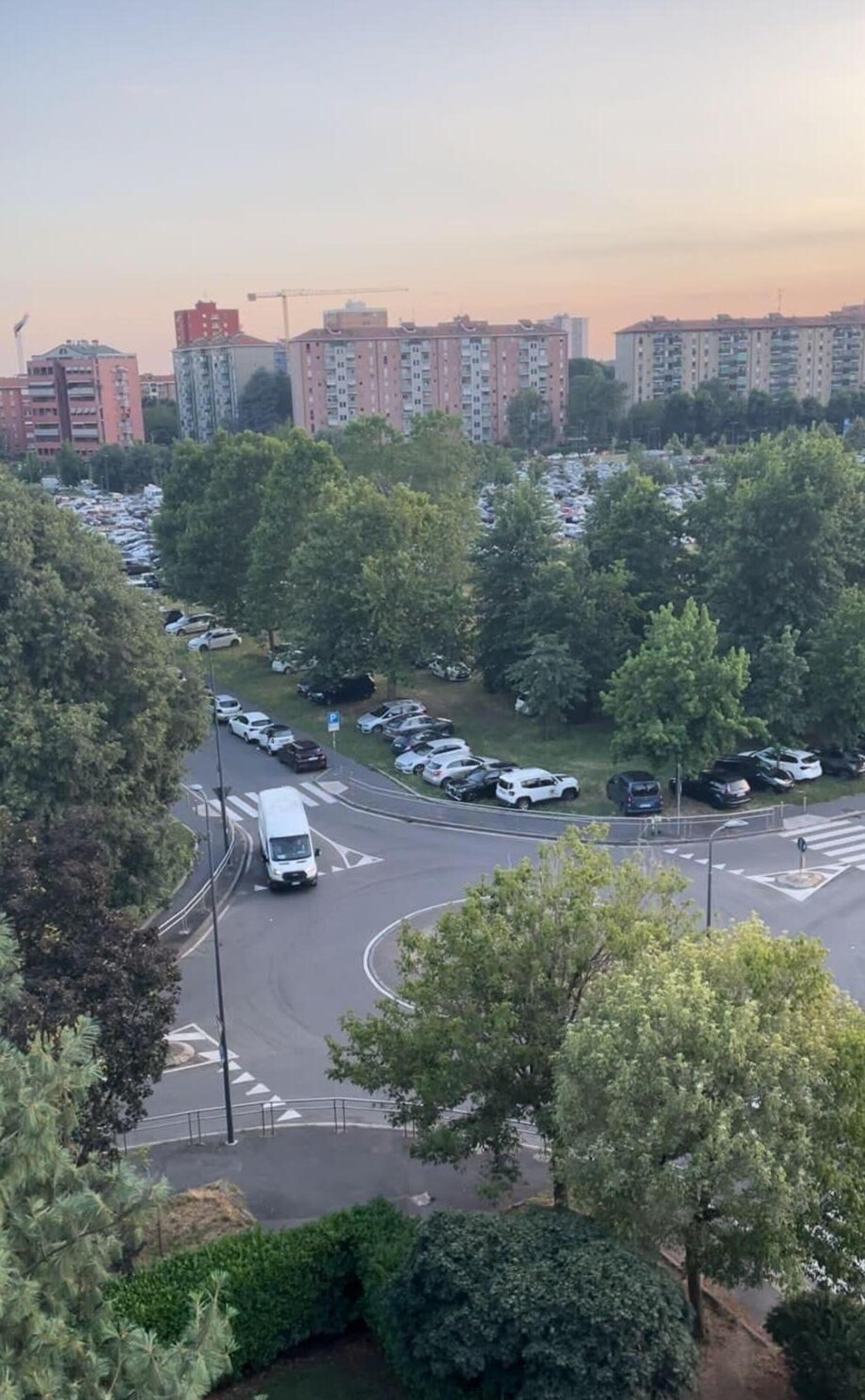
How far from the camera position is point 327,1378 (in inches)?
552

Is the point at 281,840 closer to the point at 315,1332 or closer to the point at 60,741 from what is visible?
the point at 60,741

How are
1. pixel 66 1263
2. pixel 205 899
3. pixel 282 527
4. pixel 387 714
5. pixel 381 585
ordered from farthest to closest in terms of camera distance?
pixel 282 527 → pixel 381 585 → pixel 387 714 → pixel 205 899 → pixel 66 1263

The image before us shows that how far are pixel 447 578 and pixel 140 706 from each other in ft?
64.6

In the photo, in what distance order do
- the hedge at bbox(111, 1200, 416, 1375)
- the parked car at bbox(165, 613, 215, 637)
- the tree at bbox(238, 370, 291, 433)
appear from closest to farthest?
1. the hedge at bbox(111, 1200, 416, 1375)
2. the parked car at bbox(165, 613, 215, 637)
3. the tree at bbox(238, 370, 291, 433)

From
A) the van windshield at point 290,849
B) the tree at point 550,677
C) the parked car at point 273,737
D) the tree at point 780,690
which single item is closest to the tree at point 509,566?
the tree at point 550,677

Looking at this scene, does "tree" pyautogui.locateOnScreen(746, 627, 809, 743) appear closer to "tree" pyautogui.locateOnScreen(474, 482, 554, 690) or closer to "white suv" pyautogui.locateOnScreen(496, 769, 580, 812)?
"white suv" pyautogui.locateOnScreen(496, 769, 580, 812)

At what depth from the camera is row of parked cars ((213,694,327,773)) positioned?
3678cm

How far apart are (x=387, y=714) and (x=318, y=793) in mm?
6599

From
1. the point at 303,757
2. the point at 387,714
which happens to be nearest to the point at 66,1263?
the point at 303,757

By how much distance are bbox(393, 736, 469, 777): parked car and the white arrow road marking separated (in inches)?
103

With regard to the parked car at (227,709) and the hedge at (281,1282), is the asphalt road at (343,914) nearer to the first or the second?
the hedge at (281,1282)

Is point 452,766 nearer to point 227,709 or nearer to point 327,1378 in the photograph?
point 227,709

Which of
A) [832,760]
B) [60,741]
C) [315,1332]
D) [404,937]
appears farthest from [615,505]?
[315,1332]

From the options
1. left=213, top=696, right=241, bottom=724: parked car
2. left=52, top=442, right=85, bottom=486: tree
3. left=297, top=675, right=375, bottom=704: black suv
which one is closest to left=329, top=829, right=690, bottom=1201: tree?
left=213, top=696, right=241, bottom=724: parked car
